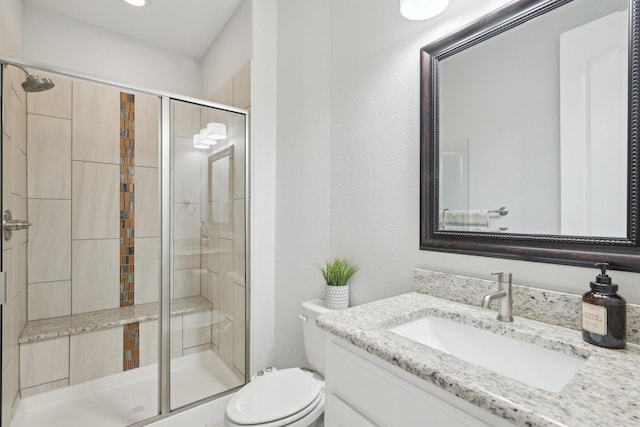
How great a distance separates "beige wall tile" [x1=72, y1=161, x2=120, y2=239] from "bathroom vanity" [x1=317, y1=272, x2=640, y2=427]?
228cm

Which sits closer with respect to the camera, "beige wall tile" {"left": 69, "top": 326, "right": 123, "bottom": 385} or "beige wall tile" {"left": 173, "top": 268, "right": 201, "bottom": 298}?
"beige wall tile" {"left": 173, "top": 268, "right": 201, "bottom": 298}

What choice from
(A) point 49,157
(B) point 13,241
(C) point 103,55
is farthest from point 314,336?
(C) point 103,55

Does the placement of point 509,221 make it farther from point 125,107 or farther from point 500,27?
point 125,107

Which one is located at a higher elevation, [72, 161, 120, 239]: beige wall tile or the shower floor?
[72, 161, 120, 239]: beige wall tile

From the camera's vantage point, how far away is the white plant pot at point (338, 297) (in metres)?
1.54

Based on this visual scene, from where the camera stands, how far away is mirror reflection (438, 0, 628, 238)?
789 mm

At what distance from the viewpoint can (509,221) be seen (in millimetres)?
983

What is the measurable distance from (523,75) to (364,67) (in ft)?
2.39

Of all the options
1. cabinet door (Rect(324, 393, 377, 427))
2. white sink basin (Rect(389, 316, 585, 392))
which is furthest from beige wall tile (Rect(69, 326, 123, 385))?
white sink basin (Rect(389, 316, 585, 392))

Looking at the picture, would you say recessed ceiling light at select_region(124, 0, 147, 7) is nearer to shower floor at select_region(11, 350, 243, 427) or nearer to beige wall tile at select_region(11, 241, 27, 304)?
beige wall tile at select_region(11, 241, 27, 304)

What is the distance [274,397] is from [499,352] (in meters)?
0.93

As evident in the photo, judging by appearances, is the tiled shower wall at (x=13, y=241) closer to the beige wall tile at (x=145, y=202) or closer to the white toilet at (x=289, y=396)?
the beige wall tile at (x=145, y=202)

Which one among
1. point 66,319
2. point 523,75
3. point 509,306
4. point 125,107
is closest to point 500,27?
point 523,75

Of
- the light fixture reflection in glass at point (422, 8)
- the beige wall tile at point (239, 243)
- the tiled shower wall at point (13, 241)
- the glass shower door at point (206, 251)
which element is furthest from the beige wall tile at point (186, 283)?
the light fixture reflection in glass at point (422, 8)
